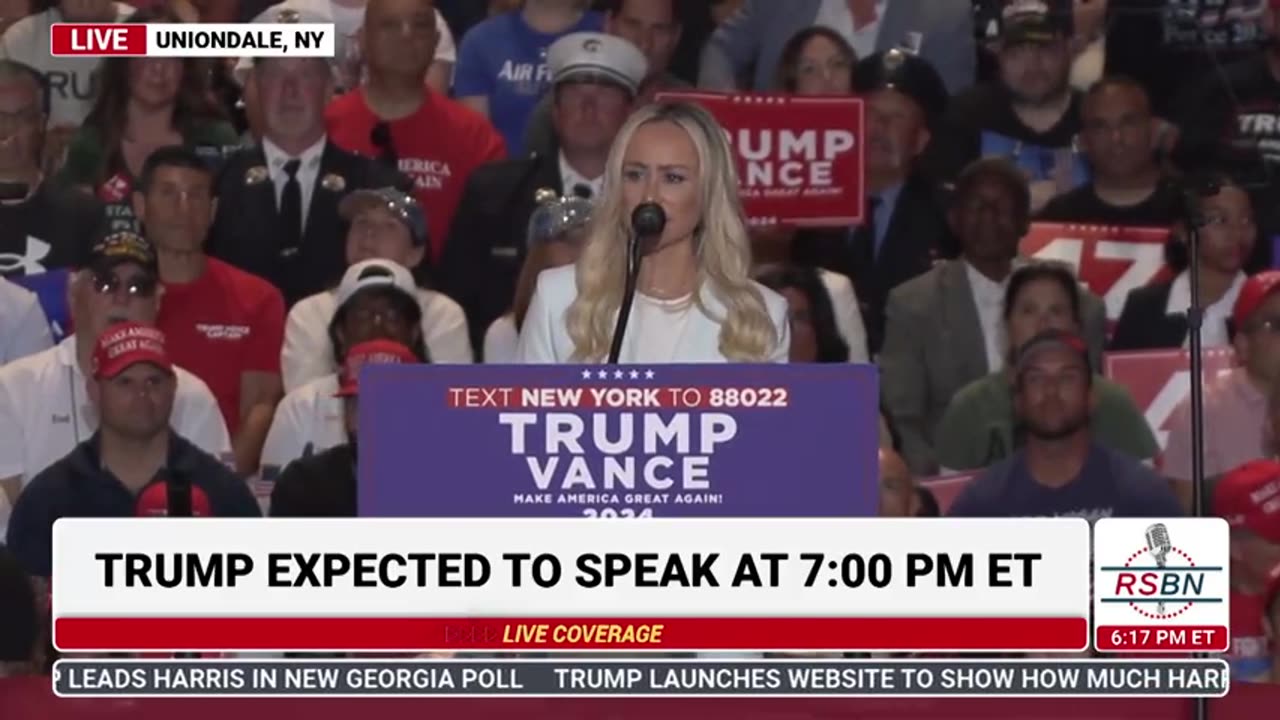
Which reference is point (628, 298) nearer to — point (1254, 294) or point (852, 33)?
point (1254, 294)

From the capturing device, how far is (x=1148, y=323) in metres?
7.96

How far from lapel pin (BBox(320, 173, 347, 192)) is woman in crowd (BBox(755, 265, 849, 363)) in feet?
4.07

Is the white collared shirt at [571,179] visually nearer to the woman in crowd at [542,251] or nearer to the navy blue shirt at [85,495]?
the woman in crowd at [542,251]

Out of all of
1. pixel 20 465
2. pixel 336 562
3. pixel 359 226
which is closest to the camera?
pixel 336 562

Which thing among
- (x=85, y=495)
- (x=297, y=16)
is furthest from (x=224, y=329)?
(x=297, y=16)

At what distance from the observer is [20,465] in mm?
7340

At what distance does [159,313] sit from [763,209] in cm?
161

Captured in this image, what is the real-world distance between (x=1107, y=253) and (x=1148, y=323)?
0.30 m

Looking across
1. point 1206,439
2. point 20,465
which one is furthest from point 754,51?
point 20,465

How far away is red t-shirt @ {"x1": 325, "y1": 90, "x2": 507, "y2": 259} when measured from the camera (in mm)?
8414

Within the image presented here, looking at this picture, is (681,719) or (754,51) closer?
(681,719)

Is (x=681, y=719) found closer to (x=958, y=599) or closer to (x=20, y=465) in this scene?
(x=958, y=599)

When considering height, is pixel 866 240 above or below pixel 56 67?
below

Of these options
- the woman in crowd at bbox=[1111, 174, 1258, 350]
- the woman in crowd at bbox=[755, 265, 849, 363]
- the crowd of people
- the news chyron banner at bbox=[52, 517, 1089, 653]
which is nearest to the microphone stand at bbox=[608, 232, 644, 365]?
the news chyron banner at bbox=[52, 517, 1089, 653]
